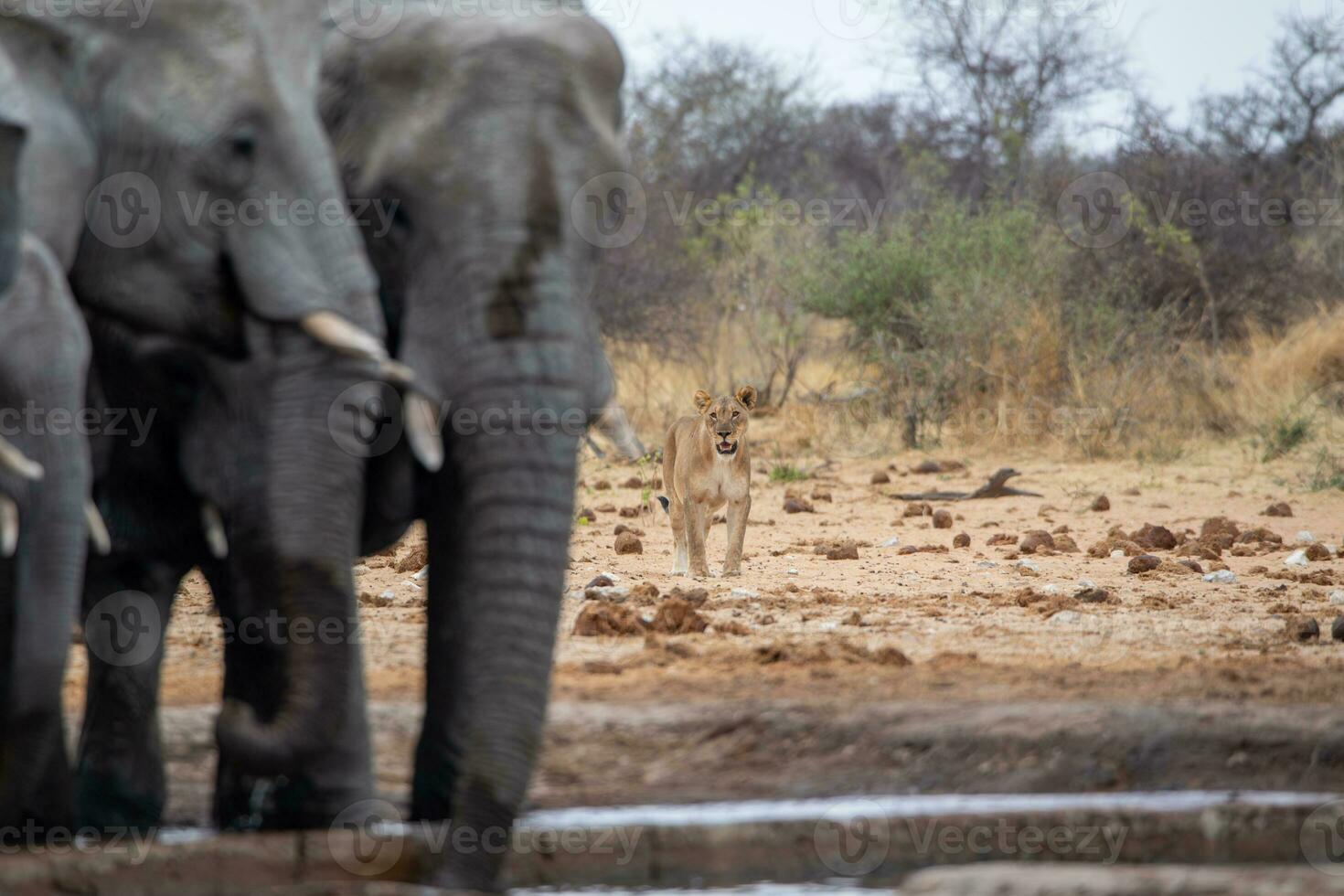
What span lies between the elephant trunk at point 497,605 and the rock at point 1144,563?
628 centimetres

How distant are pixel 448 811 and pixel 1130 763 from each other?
212 cm

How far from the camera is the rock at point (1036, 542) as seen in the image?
11523 millimetres

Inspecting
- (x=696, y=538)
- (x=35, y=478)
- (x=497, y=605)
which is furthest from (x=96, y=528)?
(x=696, y=538)

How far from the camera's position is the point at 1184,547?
1148 centimetres

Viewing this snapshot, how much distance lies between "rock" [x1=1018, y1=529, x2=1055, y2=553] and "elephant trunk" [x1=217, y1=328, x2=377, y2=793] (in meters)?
7.25

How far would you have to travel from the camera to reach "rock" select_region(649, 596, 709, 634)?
27.3 feet

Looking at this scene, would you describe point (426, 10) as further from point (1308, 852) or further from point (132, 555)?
point (1308, 852)

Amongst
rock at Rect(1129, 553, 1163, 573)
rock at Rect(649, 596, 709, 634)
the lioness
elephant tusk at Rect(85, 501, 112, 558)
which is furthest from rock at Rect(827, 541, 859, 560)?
elephant tusk at Rect(85, 501, 112, 558)

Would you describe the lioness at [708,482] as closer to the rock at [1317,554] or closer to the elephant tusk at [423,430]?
the rock at [1317,554]

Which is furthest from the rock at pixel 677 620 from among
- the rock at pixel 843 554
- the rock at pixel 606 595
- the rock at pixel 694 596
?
the rock at pixel 843 554

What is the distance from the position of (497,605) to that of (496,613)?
0.7 inches

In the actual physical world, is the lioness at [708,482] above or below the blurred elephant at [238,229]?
below

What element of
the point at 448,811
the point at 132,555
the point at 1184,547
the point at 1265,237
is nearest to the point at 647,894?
the point at 448,811

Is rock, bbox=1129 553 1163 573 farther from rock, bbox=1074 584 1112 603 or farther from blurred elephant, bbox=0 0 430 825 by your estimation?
blurred elephant, bbox=0 0 430 825
